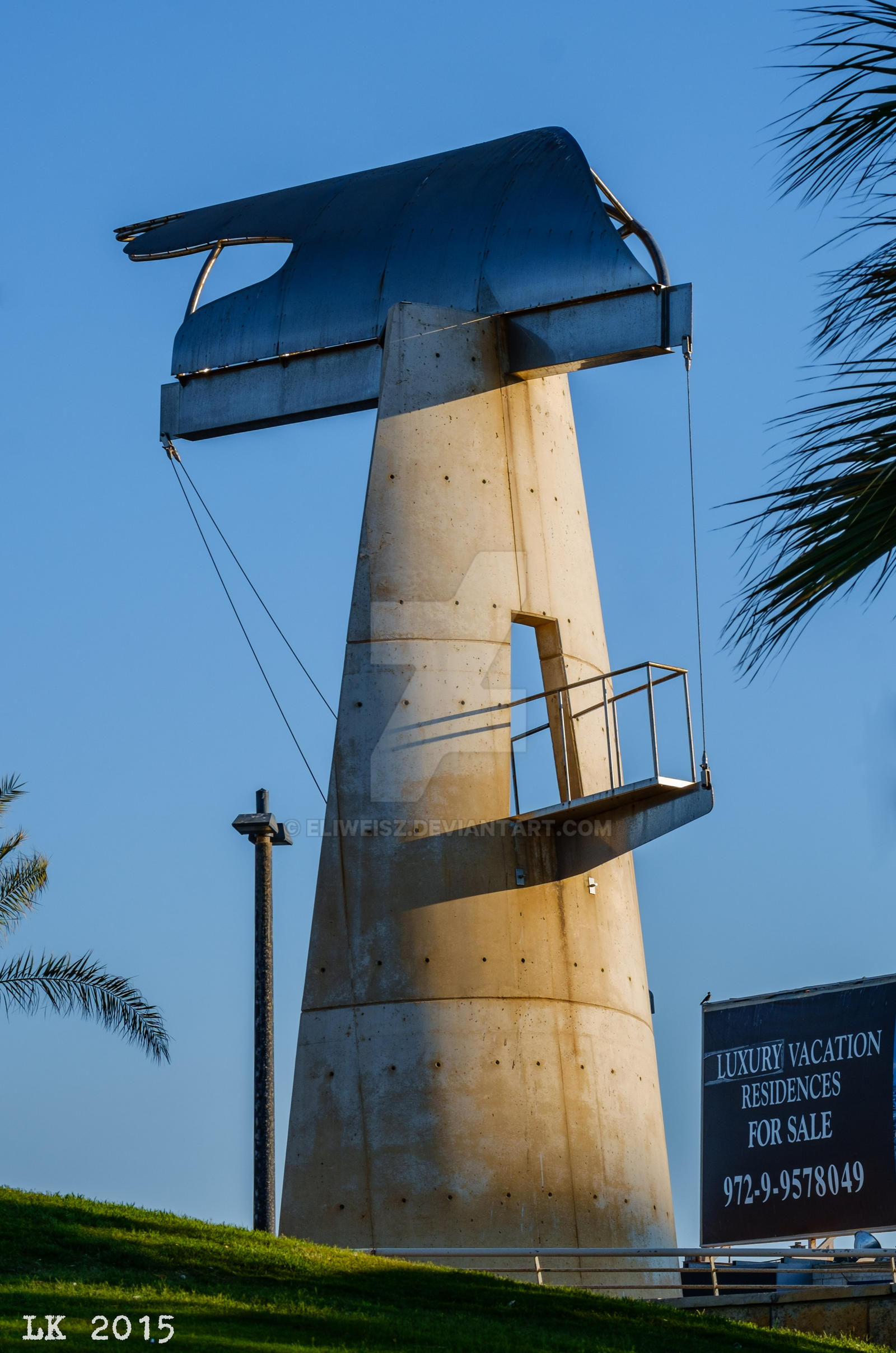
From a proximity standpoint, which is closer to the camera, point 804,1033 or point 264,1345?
point 264,1345

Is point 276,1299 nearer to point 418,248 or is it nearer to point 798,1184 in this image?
point 798,1184

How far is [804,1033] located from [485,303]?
894 centimetres

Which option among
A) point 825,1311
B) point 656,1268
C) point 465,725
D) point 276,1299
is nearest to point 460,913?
point 465,725

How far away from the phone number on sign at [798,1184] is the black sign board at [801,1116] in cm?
1

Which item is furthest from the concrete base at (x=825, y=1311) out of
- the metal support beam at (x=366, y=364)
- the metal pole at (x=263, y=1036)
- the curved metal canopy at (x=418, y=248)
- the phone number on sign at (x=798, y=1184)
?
the curved metal canopy at (x=418, y=248)

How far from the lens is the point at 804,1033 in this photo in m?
18.2

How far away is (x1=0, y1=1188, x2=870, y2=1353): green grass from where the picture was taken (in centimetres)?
1145

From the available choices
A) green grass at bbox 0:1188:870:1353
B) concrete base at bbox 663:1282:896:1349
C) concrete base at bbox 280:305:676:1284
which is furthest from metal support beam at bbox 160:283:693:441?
concrete base at bbox 663:1282:896:1349

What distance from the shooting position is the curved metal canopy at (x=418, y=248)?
19078mm

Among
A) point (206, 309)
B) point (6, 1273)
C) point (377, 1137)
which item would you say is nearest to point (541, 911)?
point (377, 1137)

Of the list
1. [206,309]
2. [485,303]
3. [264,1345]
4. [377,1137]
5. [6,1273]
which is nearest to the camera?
[264,1345]

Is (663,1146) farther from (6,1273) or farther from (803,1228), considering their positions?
(6,1273)

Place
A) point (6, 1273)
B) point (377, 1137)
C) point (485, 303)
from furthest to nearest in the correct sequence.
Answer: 1. point (485, 303)
2. point (377, 1137)
3. point (6, 1273)

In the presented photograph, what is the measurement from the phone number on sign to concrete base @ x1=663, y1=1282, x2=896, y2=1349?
5.12 feet
